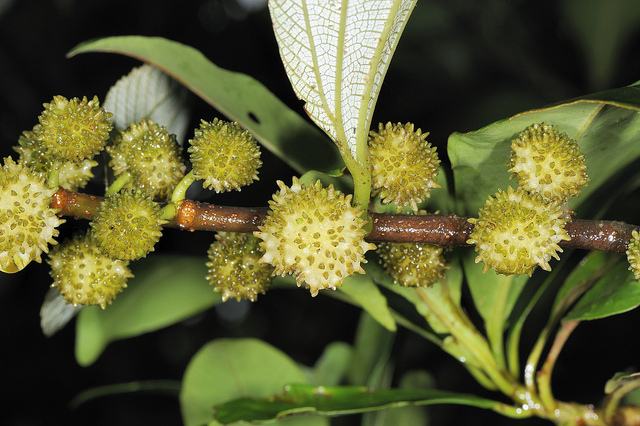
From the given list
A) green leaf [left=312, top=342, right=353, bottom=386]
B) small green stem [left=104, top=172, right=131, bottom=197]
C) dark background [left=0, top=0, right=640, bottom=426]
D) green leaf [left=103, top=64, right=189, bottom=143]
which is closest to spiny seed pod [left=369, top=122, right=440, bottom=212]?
small green stem [left=104, top=172, right=131, bottom=197]

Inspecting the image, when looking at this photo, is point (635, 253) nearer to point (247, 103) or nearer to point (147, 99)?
point (247, 103)

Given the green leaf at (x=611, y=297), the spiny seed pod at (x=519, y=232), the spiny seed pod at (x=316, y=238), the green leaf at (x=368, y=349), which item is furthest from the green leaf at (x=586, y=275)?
the spiny seed pod at (x=316, y=238)

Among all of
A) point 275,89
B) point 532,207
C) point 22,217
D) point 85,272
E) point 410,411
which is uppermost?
point 275,89

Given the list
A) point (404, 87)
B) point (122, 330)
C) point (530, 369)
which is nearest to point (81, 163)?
point (122, 330)

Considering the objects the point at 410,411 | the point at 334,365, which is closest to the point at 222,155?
the point at 334,365

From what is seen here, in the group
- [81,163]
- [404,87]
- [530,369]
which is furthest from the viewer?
[404,87]

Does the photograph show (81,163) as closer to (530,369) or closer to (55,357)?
(530,369)
